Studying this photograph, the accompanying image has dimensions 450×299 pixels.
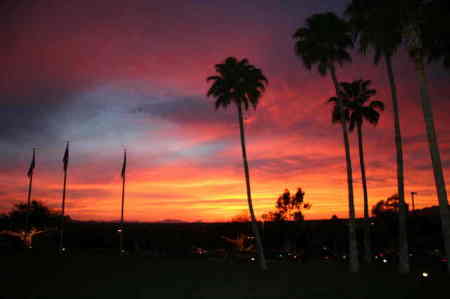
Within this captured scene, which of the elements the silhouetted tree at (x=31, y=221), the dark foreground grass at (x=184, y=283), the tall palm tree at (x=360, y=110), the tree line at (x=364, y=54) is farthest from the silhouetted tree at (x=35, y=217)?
the tall palm tree at (x=360, y=110)

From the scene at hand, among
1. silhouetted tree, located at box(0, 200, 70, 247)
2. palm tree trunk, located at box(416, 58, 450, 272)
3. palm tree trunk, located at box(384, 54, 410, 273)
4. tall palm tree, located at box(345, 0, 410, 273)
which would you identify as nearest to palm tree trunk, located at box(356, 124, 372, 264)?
palm tree trunk, located at box(384, 54, 410, 273)

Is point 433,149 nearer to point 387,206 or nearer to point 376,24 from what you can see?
point 376,24

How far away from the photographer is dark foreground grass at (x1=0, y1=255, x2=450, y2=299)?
20.8 m

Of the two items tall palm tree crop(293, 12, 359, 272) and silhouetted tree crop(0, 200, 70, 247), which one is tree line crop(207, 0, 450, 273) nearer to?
tall palm tree crop(293, 12, 359, 272)

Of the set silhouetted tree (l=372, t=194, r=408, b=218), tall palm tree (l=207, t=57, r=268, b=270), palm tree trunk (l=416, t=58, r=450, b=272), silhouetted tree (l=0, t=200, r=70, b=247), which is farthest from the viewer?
silhouetted tree (l=372, t=194, r=408, b=218)

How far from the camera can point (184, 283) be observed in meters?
25.9

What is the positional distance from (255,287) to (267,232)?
45971 millimetres

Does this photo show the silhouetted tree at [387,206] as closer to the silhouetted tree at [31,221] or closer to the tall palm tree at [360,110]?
the tall palm tree at [360,110]

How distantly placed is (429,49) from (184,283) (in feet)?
65.2

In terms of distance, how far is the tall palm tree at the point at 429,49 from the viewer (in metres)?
19.0

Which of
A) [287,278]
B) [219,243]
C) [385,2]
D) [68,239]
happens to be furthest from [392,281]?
[68,239]

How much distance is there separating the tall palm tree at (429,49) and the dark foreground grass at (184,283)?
500cm

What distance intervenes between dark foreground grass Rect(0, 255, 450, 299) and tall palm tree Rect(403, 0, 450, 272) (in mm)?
4995

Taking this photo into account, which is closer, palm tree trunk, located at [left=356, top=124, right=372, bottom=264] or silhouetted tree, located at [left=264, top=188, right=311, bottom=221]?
palm tree trunk, located at [left=356, top=124, right=372, bottom=264]
